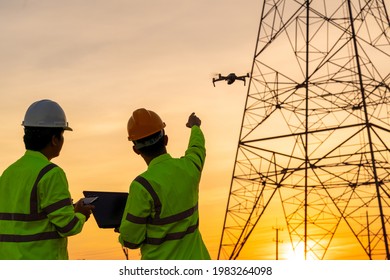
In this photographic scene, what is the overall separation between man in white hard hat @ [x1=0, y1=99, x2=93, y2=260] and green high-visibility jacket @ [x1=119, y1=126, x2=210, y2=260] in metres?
0.46

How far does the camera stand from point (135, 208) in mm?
5086

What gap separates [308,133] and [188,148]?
67.5 ft

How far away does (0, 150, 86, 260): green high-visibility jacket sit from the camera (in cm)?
528

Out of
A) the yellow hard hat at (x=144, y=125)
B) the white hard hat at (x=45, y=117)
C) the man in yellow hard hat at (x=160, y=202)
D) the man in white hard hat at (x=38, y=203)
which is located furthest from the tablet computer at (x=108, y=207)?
the white hard hat at (x=45, y=117)

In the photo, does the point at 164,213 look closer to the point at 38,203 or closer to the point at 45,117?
the point at 38,203

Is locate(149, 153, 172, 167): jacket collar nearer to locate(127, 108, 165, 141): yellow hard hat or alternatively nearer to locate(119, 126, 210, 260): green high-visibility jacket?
locate(119, 126, 210, 260): green high-visibility jacket

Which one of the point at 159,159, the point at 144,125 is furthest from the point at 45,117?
the point at 159,159

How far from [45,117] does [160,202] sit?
1.19 metres

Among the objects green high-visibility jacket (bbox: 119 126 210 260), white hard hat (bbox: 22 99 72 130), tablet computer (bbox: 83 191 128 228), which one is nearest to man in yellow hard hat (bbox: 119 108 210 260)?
green high-visibility jacket (bbox: 119 126 210 260)

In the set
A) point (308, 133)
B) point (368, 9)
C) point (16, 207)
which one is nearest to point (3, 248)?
point (16, 207)

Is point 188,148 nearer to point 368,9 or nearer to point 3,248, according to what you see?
point 3,248

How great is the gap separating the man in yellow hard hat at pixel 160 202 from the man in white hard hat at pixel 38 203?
462 mm
